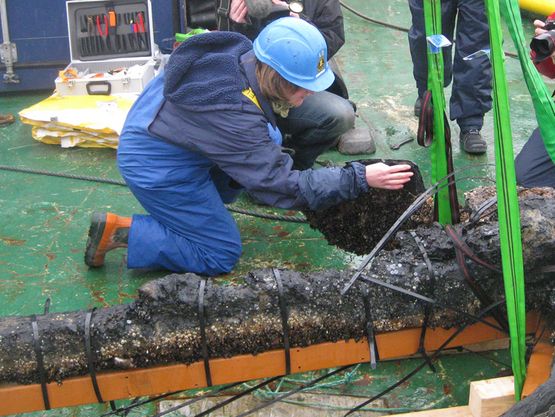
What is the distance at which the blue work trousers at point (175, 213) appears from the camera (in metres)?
3.24

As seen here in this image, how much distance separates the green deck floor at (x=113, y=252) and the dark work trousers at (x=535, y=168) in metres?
0.28

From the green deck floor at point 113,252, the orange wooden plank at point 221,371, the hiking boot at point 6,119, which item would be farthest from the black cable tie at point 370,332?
the hiking boot at point 6,119

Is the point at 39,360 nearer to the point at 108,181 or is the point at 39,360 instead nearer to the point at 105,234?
the point at 105,234

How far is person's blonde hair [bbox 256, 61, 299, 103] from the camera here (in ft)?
9.35

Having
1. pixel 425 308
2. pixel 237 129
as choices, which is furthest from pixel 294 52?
pixel 425 308

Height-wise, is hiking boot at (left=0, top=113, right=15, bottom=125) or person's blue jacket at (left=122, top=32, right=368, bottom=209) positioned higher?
person's blue jacket at (left=122, top=32, right=368, bottom=209)

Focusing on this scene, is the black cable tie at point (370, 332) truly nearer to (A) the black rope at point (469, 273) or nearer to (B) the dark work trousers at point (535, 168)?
(A) the black rope at point (469, 273)

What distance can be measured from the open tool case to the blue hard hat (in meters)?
2.38

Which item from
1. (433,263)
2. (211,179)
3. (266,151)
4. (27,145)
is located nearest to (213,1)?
(27,145)

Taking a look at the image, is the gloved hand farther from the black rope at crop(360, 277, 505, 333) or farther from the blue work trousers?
the blue work trousers

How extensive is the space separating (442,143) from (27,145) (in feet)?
10.3

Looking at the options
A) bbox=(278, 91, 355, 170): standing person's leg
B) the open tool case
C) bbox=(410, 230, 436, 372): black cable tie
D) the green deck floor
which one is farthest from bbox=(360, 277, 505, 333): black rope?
the open tool case

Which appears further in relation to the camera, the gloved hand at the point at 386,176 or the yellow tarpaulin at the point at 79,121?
the yellow tarpaulin at the point at 79,121

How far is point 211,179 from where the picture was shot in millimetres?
3480
